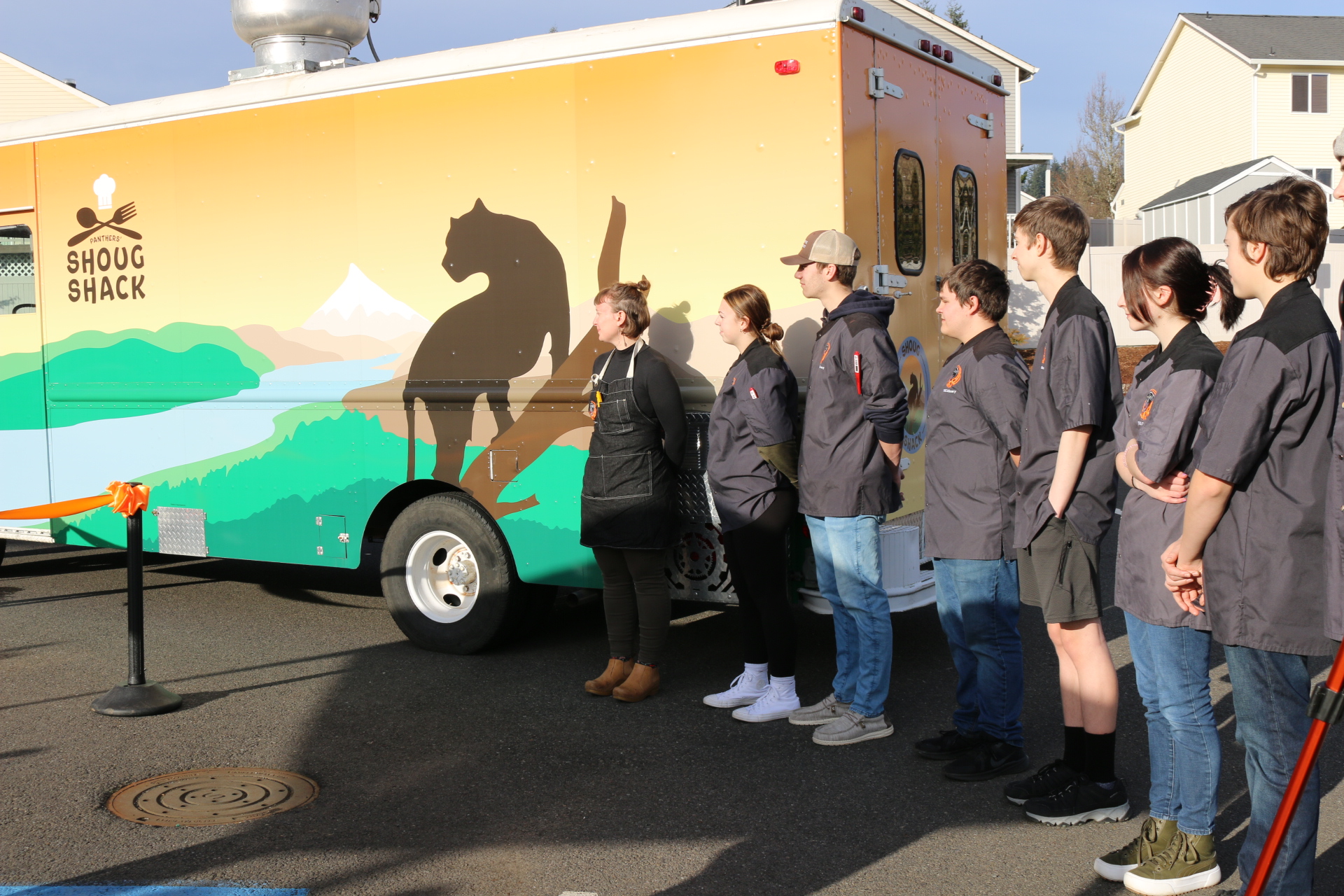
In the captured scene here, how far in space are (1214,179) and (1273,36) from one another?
5890 mm

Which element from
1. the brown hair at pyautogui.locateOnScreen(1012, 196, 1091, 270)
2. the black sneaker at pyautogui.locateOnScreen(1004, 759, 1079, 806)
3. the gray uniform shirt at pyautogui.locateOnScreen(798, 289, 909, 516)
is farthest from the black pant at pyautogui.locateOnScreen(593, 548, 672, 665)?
the brown hair at pyautogui.locateOnScreen(1012, 196, 1091, 270)

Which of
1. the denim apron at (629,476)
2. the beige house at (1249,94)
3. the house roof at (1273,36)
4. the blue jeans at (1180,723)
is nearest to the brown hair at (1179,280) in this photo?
the blue jeans at (1180,723)

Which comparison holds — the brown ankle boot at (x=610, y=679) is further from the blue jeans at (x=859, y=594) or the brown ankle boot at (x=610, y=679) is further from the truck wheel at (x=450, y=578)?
the blue jeans at (x=859, y=594)

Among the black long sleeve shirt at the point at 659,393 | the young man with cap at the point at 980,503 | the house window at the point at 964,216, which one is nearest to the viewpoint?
the young man with cap at the point at 980,503

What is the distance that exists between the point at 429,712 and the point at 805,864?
2.20m

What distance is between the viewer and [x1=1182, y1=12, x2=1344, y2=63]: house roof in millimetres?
37219

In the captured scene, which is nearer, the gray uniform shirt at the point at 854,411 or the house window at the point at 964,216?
the gray uniform shirt at the point at 854,411

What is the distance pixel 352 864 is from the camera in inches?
151

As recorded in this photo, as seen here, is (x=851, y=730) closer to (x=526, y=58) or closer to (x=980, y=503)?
(x=980, y=503)

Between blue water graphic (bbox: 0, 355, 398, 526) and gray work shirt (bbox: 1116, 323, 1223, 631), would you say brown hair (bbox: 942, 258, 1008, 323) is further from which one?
blue water graphic (bbox: 0, 355, 398, 526)

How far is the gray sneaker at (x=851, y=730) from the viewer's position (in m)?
4.90

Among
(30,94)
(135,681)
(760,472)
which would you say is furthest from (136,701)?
(30,94)

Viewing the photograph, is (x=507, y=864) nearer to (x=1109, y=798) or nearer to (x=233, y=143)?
(x=1109, y=798)

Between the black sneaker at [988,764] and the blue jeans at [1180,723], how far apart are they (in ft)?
3.06
